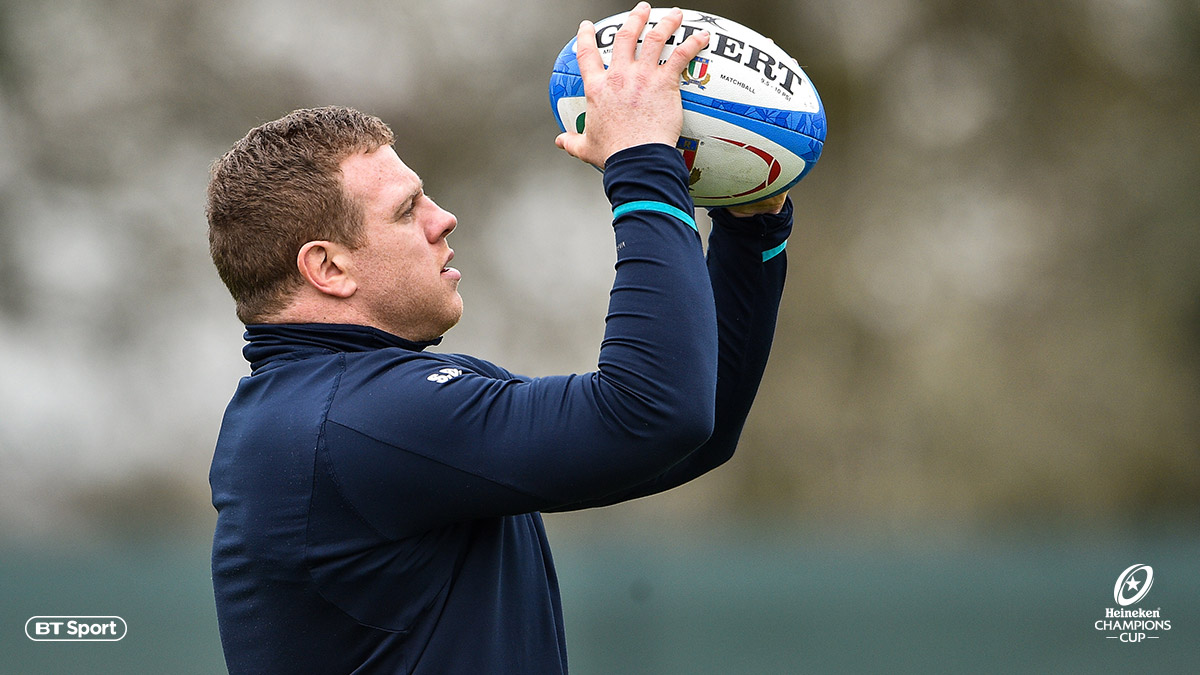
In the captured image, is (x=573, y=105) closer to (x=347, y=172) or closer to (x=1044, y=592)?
(x=347, y=172)

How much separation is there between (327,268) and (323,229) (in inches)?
2.3

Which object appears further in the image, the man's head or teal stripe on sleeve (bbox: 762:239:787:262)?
teal stripe on sleeve (bbox: 762:239:787:262)

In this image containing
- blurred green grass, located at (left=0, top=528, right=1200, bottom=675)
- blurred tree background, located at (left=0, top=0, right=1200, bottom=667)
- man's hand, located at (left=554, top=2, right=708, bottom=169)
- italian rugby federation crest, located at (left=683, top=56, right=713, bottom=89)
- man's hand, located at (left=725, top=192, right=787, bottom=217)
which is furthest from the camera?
blurred tree background, located at (left=0, top=0, right=1200, bottom=667)

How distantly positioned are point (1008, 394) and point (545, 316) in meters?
3.42

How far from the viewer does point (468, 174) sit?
8242 mm

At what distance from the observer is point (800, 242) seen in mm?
8250

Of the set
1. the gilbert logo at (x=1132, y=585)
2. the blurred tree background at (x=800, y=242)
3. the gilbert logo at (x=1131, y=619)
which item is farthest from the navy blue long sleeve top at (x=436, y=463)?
the blurred tree background at (x=800, y=242)

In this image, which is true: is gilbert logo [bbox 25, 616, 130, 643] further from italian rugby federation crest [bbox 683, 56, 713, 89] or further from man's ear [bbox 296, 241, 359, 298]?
italian rugby federation crest [bbox 683, 56, 713, 89]

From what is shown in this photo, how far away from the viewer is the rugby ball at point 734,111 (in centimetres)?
176

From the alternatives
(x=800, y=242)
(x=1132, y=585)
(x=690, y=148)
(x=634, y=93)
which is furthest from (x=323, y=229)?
(x=800, y=242)

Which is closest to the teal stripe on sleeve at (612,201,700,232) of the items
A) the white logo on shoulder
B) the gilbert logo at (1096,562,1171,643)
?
the white logo on shoulder

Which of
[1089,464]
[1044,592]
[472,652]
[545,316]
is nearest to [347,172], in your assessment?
[472,652]

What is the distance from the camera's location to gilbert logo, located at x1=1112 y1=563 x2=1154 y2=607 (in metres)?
5.84

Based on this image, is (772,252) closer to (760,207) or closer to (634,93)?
(760,207)
